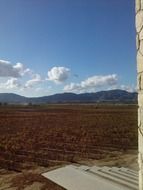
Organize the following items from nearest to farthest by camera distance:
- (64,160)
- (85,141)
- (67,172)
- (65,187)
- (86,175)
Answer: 1. (65,187)
2. (86,175)
3. (67,172)
4. (64,160)
5. (85,141)

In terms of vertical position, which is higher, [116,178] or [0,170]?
[116,178]

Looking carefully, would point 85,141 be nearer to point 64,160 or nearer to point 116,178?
point 64,160

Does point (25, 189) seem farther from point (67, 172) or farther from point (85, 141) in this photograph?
point (85, 141)

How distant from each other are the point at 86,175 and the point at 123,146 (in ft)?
27.1

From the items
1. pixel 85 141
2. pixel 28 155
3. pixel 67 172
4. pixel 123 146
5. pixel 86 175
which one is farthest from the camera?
pixel 85 141

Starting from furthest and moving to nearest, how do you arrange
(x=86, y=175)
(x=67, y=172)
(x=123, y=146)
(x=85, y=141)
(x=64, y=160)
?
1. (x=85, y=141)
2. (x=123, y=146)
3. (x=64, y=160)
4. (x=67, y=172)
5. (x=86, y=175)

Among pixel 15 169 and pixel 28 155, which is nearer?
pixel 15 169

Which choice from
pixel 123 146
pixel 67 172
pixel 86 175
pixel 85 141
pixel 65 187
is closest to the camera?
pixel 65 187

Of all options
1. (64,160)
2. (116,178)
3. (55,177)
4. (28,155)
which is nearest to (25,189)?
(55,177)

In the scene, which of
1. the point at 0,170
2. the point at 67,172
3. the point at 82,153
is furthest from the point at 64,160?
the point at 67,172

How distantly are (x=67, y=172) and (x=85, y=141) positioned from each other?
8.86 m

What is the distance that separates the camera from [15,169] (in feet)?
32.4

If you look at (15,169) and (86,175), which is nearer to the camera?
(86,175)

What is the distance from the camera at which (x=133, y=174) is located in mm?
6773
